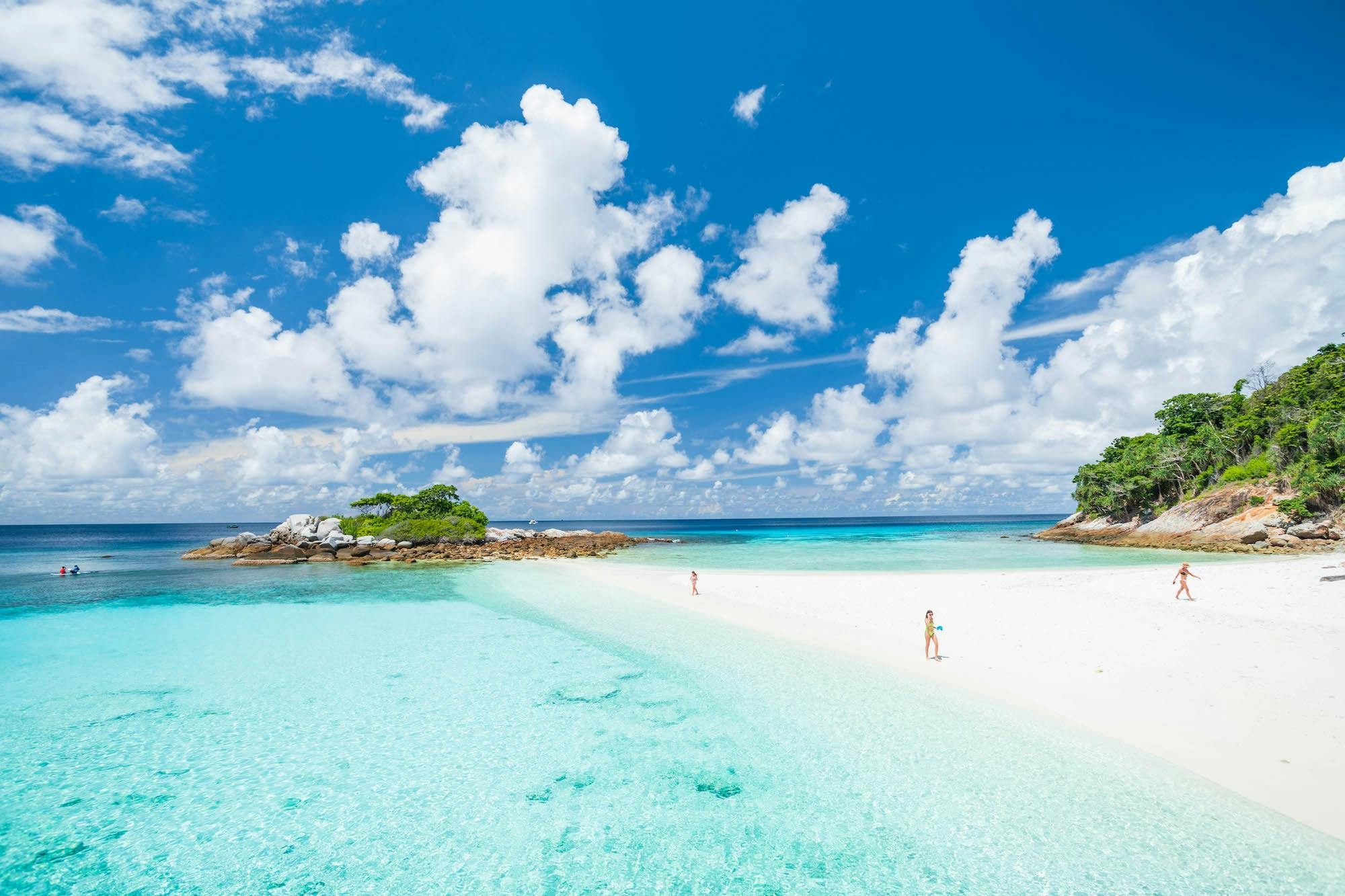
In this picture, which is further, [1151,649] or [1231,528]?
[1231,528]

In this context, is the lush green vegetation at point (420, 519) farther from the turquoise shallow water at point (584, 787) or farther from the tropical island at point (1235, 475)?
the tropical island at point (1235, 475)

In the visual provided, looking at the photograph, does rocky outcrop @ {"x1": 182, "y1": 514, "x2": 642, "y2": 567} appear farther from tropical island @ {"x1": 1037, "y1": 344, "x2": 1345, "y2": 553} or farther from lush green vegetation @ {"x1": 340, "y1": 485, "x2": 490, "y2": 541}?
tropical island @ {"x1": 1037, "y1": 344, "x2": 1345, "y2": 553}

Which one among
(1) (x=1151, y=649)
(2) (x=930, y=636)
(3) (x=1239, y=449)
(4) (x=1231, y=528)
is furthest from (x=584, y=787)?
(3) (x=1239, y=449)

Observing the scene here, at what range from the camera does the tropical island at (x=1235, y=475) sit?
46.0 metres

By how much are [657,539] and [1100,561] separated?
6806cm

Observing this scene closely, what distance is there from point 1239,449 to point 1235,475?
6.57 meters

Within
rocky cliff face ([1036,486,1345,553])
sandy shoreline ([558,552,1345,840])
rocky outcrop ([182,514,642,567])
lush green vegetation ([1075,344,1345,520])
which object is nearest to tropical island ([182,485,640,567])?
rocky outcrop ([182,514,642,567])

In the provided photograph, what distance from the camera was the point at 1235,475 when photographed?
5762cm

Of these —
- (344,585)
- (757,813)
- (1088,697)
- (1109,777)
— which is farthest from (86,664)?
(1088,697)

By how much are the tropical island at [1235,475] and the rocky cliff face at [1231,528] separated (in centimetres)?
10

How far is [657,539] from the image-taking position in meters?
101

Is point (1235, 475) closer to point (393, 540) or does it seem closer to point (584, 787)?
point (584, 787)

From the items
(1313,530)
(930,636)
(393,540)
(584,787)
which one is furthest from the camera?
(393,540)

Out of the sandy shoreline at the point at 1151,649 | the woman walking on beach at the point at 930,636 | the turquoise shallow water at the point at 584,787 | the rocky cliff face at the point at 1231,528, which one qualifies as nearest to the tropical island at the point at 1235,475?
the rocky cliff face at the point at 1231,528
